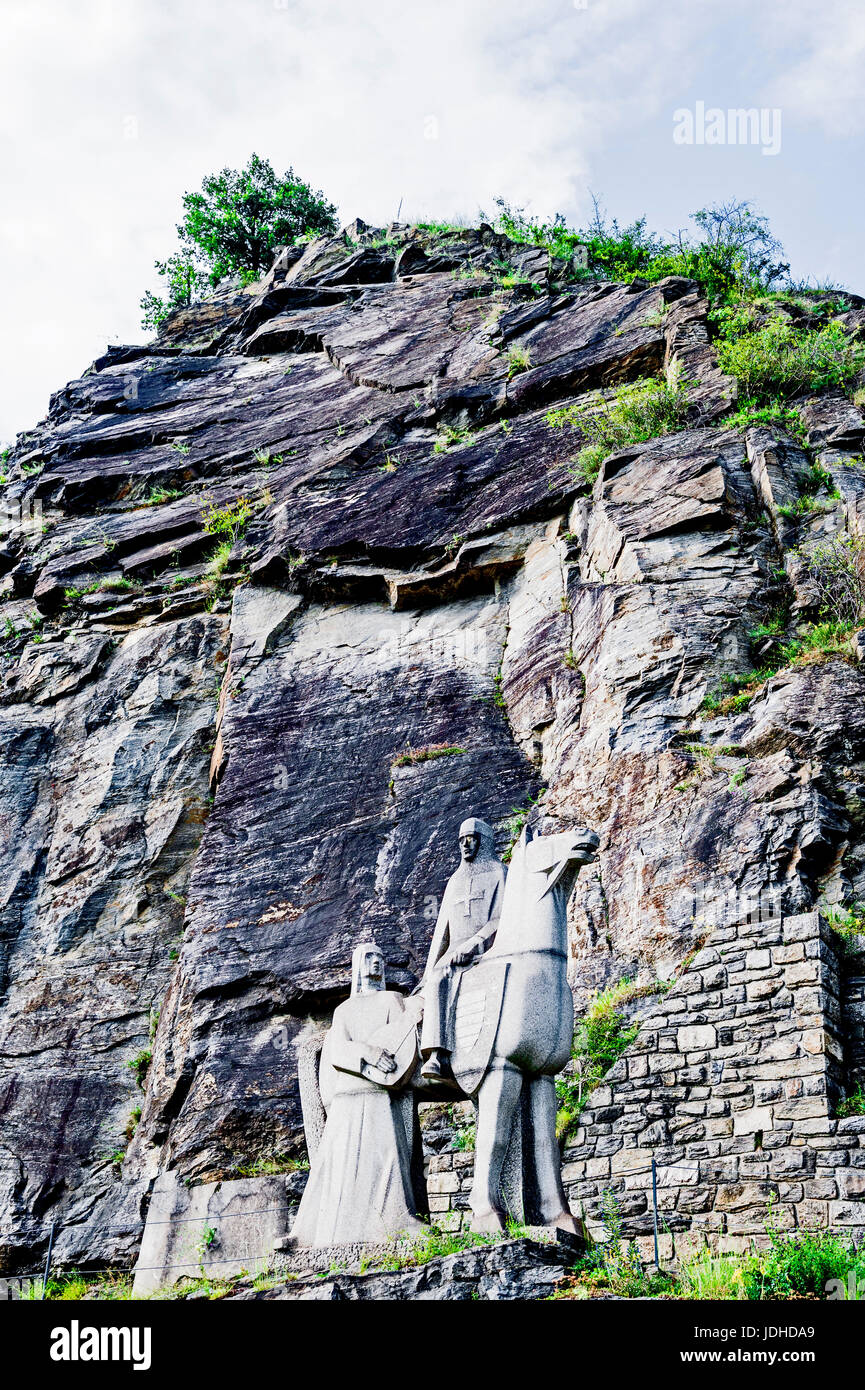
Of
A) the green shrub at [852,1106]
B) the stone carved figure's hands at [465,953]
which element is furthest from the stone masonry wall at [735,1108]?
the stone carved figure's hands at [465,953]

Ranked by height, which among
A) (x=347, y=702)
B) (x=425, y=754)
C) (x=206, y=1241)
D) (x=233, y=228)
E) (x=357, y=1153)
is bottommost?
(x=206, y=1241)

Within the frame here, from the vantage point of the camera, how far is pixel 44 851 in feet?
53.8

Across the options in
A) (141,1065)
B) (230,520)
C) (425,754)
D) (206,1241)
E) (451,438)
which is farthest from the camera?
(230,520)

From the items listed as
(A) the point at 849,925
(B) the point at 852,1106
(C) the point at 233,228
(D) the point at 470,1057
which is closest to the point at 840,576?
(A) the point at 849,925

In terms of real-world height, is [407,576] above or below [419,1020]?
above

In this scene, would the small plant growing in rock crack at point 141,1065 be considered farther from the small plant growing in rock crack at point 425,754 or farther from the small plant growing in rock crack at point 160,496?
the small plant growing in rock crack at point 160,496

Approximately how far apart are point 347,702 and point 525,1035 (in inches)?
323

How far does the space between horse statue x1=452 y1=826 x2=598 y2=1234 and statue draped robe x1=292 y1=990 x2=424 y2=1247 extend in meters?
0.74

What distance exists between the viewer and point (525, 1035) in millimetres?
8102

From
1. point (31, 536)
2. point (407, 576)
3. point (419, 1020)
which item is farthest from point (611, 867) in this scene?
point (31, 536)

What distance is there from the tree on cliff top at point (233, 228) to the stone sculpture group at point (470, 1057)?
25.5m

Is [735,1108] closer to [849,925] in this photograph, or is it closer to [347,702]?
[849,925]
